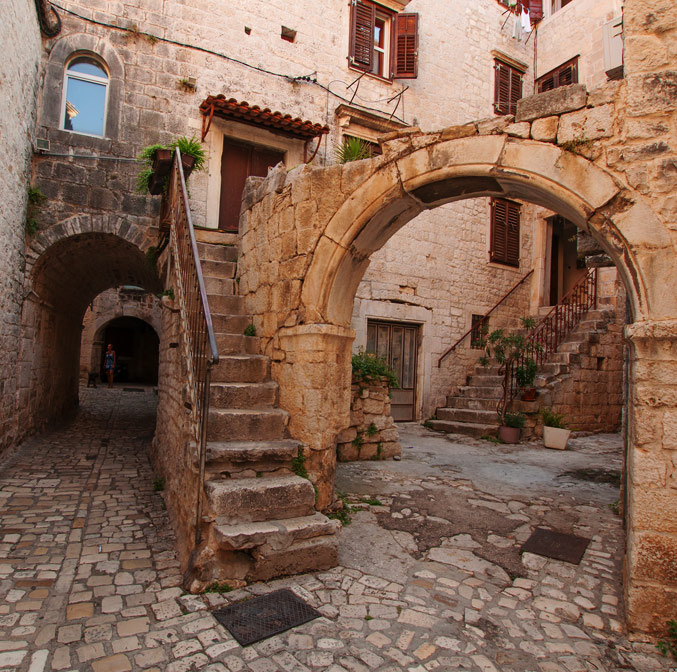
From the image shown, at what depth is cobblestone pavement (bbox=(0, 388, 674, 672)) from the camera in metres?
2.36

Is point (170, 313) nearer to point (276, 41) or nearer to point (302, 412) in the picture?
point (302, 412)

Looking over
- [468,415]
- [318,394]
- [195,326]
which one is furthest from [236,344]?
[468,415]

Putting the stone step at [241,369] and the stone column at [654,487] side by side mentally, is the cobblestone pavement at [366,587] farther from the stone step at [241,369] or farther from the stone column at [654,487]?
the stone step at [241,369]

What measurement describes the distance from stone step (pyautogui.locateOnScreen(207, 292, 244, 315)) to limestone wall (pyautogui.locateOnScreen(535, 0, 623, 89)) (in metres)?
9.72

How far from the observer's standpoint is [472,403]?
942cm

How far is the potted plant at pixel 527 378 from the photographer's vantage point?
8.45 m

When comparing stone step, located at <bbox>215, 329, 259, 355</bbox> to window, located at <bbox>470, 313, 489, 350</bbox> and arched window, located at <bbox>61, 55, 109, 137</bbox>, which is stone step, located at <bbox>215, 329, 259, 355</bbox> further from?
window, located at <bbox>470, 313, 489, 350</bbox>

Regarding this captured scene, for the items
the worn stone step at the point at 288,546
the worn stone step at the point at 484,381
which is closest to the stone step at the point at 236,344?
the worn stone step at the point at 288,546

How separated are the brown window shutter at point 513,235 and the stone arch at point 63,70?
842 centimetres

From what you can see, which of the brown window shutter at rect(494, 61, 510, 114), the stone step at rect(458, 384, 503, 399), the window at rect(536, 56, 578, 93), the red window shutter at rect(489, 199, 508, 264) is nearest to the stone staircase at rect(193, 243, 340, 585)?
the stone step at rect(458, 384, 503, 399)

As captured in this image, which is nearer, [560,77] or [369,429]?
[369,429]

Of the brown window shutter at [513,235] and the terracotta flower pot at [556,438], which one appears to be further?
the brown window shutter at [513,235]

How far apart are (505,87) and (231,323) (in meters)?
9.83

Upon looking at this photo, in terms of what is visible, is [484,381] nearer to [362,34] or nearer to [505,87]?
[505,87]
